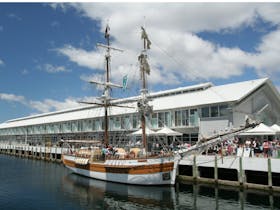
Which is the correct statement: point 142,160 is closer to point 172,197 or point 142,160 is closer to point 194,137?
point 172,197

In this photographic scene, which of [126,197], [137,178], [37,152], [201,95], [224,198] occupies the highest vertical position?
[201,95]

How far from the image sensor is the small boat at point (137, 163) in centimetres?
2905

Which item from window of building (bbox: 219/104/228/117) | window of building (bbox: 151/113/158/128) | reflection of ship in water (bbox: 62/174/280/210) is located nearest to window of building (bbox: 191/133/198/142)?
window of building (bbox: 219/104/228/117)

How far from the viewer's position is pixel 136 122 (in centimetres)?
4931

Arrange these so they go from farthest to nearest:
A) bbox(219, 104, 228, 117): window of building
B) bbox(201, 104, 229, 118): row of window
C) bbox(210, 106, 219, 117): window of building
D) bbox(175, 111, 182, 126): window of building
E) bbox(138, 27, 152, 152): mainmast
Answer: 1. bbox(175, 111, 182, 126): window of building
2. bbox(210, 106, 219, 117): window of building
3. bbox(201, 104, 229, 118): row of window
4. bbox(219, 104, 228, 117): window of building
5. bbox(138, 27, 152, 152): mainmast

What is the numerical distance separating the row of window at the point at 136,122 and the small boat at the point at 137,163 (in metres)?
3.71

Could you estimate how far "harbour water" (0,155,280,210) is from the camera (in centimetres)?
2245

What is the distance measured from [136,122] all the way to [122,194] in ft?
76.0

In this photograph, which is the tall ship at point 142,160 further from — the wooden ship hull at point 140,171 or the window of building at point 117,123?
the window of building at point 117,123

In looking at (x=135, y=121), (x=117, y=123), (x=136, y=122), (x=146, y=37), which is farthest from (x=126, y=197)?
(x=117, y=123)

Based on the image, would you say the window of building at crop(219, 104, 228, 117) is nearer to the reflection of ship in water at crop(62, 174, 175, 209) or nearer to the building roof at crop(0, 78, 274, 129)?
the building roof at crop(0, 78, 274, 129)

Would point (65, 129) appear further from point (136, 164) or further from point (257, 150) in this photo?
point (257, 150)

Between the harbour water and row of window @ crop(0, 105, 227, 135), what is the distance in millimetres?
8136

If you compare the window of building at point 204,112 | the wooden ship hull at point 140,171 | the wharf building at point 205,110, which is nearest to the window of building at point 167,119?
the wharf building at point 205,110
